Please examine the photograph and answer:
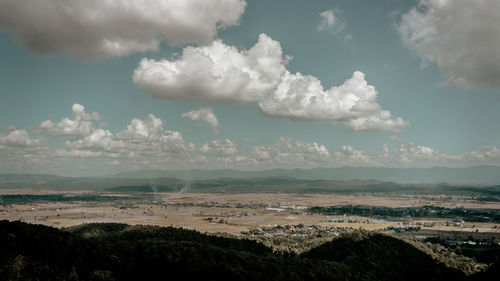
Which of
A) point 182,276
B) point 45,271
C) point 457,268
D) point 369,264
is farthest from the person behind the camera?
point 457,268

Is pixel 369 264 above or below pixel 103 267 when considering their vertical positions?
below

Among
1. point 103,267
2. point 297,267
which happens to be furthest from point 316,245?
point 103,267

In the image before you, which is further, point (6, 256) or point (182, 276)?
point (182, 276)

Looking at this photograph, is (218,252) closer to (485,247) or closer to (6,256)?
(6,256)

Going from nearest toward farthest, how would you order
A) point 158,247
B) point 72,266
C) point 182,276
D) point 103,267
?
point 72,266, point 103,267, point 182,276, point 158,247

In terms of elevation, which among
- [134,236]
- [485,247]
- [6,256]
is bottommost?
[485,247]

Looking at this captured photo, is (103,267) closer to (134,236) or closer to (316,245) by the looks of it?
(134,236)
